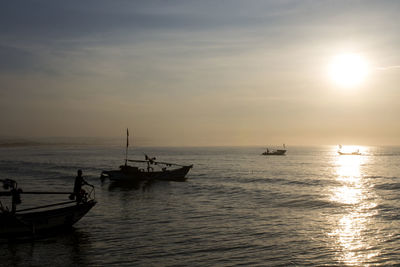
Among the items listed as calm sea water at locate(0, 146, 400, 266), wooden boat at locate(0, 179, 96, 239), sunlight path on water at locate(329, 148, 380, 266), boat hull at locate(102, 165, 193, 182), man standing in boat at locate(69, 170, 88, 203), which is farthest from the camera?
boat hull at locate(102, 165, 193, 182)

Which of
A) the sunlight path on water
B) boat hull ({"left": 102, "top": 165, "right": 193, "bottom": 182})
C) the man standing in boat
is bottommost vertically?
the sunlight path on water

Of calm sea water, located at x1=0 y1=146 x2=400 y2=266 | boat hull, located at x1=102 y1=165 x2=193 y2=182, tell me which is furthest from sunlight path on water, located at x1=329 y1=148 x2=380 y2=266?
boat hull, located at x1=102 y1=165 x2=193 y2=182

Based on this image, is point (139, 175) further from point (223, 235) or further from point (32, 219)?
point (223, 235)

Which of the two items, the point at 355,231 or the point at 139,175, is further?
the point at 139,175

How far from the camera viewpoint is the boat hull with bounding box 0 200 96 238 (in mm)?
20156

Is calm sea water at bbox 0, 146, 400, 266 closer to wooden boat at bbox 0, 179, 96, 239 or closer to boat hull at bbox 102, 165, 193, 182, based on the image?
wooden boat at bbox 0, 179, 96, 239

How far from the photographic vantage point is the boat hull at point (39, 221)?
2016 cm

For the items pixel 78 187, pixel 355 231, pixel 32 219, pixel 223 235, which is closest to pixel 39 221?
pixel 32 219

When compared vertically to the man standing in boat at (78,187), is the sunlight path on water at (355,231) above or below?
below

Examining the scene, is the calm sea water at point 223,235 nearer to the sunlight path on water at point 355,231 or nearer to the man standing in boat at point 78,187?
the sunlight path on water at point 355,231

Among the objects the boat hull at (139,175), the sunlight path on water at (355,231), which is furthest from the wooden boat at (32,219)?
the boat hull at (139,175)

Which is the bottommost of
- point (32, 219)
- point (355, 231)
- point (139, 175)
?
point (355, 231)

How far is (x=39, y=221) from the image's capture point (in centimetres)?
2130

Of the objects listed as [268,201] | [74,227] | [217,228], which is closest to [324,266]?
[217,228]
